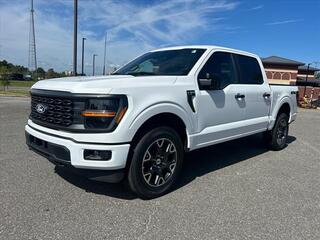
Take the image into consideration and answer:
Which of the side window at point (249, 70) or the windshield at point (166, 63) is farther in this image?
the side window at point (249, 70)

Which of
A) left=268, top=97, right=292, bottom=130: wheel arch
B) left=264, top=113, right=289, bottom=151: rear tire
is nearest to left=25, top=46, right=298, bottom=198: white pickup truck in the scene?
left=268, top=97, right=292, bottom=130: wheel arch

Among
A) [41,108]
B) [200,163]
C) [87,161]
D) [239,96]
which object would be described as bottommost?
[200,163]

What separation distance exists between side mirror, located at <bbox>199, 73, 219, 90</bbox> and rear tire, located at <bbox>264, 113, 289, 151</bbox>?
274 centimetres

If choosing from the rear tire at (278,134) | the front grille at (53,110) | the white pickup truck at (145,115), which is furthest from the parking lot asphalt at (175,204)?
the rear tire at (278,134)

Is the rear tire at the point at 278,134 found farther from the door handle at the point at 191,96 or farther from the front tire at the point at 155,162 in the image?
the front tire at the point at 155,162

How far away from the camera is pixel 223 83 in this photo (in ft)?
16.5

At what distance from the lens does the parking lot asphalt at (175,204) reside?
3.19 meters

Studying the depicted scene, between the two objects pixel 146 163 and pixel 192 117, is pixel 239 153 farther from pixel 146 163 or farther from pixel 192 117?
pixel 146 163

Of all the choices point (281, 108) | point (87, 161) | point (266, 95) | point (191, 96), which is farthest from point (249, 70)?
point (87, 161)

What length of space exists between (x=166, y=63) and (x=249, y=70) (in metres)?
1.84

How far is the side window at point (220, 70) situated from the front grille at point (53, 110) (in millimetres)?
1939

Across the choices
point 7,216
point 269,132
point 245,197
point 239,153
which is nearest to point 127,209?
point 7,216

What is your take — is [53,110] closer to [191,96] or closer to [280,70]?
[191,96]

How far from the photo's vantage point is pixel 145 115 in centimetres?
369
